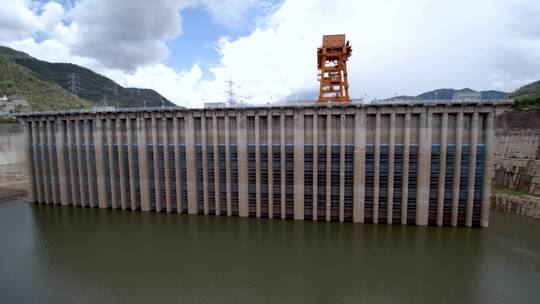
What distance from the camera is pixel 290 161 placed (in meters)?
26.5

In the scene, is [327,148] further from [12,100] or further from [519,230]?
[12,100]

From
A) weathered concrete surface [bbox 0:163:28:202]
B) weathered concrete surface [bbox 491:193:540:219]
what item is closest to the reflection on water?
weathered concrete surface [bbox 491:193:540:219]

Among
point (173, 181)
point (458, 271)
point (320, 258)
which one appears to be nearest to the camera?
point (458, 271)

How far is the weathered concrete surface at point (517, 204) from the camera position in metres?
25.8

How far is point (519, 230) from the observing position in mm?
23156

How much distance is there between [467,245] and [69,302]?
96.0 feet

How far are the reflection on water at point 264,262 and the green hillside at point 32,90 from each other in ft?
233

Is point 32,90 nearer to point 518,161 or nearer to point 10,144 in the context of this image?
point 10,144

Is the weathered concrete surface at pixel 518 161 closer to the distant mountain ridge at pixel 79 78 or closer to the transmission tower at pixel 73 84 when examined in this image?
the transmission tower at pixel 73 84

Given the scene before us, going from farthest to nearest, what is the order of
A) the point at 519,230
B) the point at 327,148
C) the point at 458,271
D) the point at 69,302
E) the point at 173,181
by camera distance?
the point at 173,181 < the point at 327,148 < the point at 519,230 < the point at 458,271 < the point at 69,302

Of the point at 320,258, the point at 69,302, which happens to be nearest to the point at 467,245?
the point at 320,258

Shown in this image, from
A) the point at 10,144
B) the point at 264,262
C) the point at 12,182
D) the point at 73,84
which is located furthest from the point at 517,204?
the point at 73,84

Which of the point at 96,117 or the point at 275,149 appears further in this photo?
the point at 96,117

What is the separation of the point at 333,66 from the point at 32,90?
10348 centimetres
